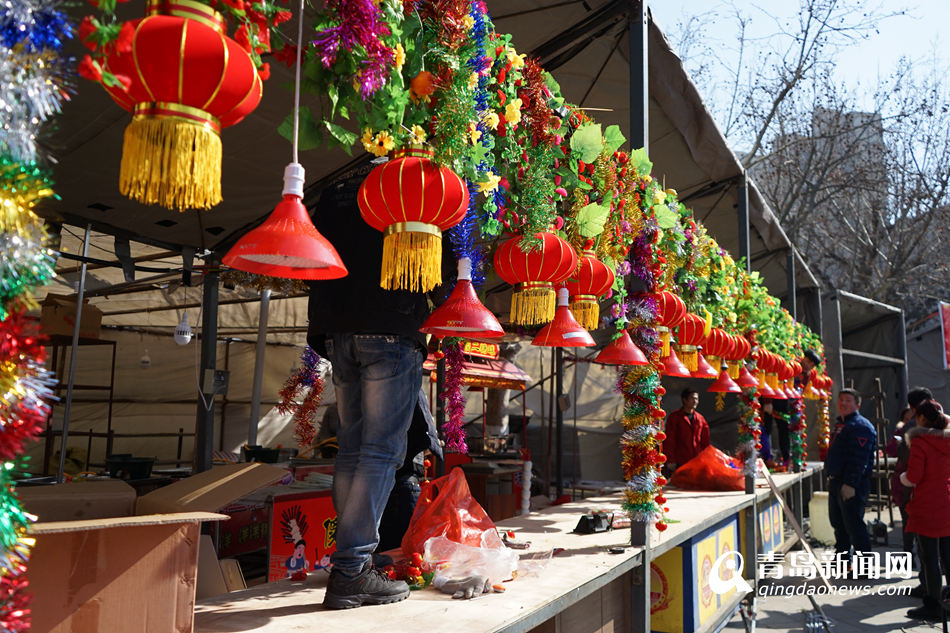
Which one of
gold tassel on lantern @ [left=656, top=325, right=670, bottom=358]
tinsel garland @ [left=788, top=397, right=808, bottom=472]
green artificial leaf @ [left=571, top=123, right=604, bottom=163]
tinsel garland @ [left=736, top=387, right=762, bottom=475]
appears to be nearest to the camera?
green artificial leaf @ [left=571, top=123, right=604, bottom=163]

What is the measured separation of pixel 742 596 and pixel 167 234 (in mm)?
6360

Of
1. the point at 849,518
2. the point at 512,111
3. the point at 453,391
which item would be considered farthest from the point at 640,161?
the point at 849,518

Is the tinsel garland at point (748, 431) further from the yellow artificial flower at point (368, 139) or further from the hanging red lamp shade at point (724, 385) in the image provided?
the yellow artificial flower at point (368, 139)

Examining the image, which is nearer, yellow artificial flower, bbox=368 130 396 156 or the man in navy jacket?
yellow artificial flower, bbox=368 130 396 156

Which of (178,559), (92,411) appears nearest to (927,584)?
(178,559)

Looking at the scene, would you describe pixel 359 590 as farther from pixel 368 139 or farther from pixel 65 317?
pixel 65 317

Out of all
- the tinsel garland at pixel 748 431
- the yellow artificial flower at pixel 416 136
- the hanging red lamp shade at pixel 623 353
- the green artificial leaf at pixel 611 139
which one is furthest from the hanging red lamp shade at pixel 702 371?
the yellow artificial flower at pixel 416 136

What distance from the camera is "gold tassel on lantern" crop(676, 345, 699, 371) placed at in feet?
19.4

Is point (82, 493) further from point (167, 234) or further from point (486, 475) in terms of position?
point (486, 475)

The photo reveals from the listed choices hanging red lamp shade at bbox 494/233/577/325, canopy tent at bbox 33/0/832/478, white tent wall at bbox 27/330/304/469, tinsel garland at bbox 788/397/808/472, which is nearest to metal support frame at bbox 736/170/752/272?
canopy tent at bbox 33/0/832/478

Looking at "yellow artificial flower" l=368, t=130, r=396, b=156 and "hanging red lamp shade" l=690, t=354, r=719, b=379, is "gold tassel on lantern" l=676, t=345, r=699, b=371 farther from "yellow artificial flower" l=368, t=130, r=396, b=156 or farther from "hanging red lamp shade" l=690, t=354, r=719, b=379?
"yellow artificial flower" l=368, t=130, r=396, b=156

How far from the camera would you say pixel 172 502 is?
1914mm

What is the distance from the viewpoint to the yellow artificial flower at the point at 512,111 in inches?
120

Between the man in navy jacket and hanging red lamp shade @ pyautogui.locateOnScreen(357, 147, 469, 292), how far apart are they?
300 inches
